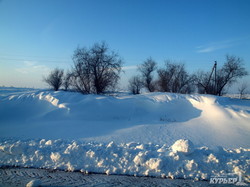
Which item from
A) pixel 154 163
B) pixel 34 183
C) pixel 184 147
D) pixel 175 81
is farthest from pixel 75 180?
pixel 175 81

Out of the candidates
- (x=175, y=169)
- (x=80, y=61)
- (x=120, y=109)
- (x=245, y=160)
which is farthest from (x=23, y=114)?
(x=80, y=61)

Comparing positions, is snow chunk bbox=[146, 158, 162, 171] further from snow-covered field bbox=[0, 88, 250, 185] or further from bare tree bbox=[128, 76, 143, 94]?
bare tree bbox=[128, 76, 143, 94]

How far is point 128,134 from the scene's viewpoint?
21.6 feet

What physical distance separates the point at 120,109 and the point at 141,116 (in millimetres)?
1469

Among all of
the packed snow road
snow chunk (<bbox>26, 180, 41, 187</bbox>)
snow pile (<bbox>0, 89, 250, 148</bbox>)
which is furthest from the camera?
snow pile (<bbox>0, 89, 250, 148</bbox>)

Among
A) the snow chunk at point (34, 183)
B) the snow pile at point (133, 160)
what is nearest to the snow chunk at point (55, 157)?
the snow pile at point (133, 160)

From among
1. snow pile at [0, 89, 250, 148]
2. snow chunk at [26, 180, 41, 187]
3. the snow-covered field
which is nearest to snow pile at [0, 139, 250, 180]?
the snow-covered field

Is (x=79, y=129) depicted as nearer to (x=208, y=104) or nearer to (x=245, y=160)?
(x=245, y=160)

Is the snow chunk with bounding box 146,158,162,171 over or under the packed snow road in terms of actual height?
over

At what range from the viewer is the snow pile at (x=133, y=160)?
359cm

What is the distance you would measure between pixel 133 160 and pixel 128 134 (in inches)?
106

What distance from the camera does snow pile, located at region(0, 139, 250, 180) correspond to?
359 centimetres

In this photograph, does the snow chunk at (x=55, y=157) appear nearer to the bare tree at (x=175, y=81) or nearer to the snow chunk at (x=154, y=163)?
the snow chunk at (x=154, y=163)

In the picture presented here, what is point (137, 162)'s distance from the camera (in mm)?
3830
